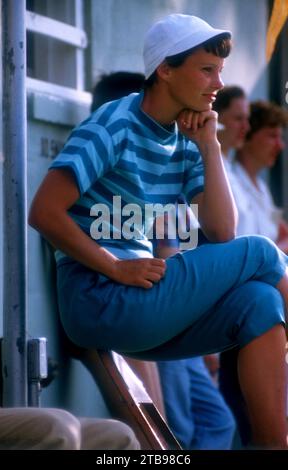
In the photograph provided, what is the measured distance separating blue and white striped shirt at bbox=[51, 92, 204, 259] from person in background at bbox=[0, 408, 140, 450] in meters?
0.72

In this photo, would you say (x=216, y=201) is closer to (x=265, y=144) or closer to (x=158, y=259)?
(x=158, y=259)

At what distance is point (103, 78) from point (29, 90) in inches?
13.9

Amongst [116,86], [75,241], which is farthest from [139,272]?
[116,86]

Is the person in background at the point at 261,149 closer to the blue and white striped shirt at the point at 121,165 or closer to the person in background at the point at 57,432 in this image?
the blue and white striped shirt at the point at 121,165

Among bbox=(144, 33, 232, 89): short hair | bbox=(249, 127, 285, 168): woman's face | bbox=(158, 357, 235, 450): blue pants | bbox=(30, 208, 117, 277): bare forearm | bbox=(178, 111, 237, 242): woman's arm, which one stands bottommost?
bbox=(158, 357, 235, 450): blue pants

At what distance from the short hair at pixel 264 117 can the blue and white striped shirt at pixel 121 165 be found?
3076mm

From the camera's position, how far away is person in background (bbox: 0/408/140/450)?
2838mm

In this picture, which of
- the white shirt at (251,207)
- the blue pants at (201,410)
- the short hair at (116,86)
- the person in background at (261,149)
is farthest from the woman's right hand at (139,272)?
the person in background at (261,149)

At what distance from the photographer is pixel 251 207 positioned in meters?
6.40

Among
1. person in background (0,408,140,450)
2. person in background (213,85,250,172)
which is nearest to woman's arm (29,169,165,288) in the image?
person in background (0,408,140,450)

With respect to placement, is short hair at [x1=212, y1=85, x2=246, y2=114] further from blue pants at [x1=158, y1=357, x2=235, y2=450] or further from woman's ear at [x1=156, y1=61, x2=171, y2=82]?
woman's ear at [x1=156, y1=61, x2=171, y2=82]

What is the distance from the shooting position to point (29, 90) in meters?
5.24

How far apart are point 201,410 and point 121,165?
2.39 m
